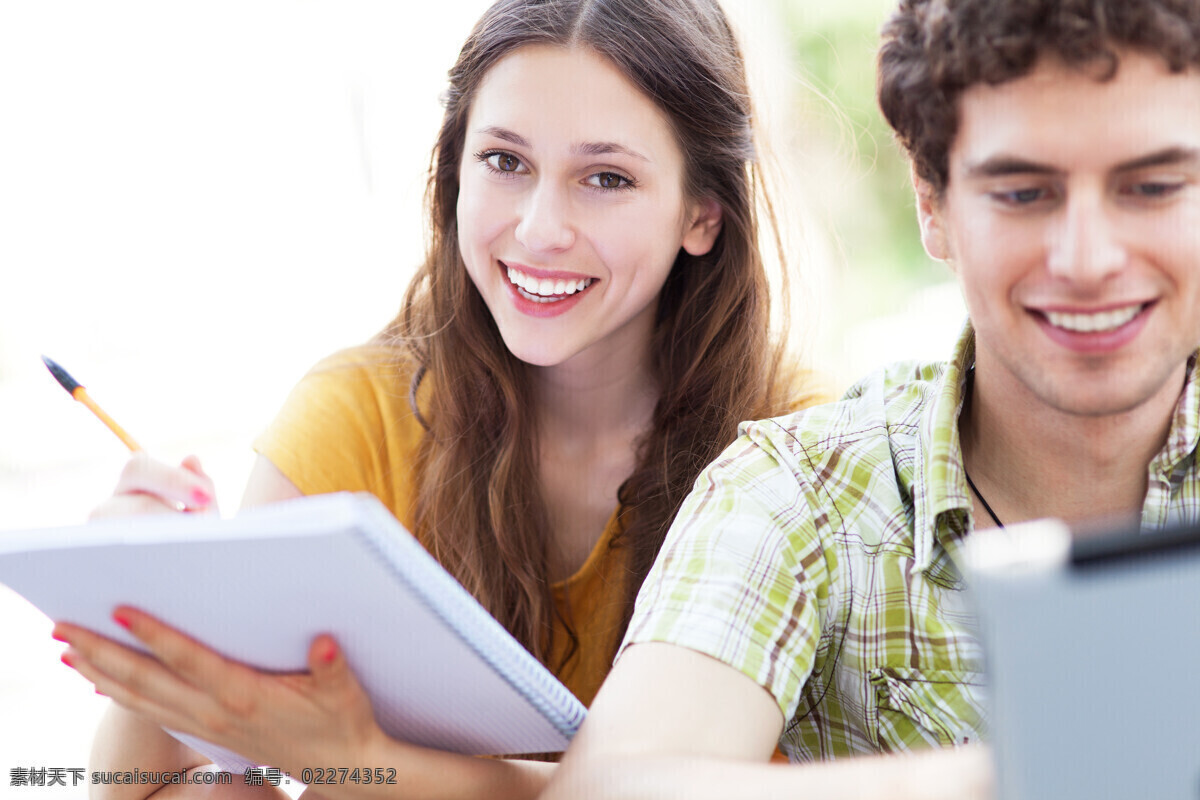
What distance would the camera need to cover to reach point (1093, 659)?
18.9 inches

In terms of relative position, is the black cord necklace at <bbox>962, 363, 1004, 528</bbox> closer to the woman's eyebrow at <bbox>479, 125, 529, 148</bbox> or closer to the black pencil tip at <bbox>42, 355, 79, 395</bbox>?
the woman's eyebrow at <bbox>479, 125, 529, 148</bbox>

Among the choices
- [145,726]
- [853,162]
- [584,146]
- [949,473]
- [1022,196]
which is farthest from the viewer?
[853,162]

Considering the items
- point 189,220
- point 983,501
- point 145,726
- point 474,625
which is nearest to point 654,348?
point 983,501

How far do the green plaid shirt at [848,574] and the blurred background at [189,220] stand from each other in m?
2.31

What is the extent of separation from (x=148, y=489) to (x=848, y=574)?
727mm

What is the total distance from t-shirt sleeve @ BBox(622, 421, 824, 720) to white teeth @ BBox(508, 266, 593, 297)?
48 centimetres

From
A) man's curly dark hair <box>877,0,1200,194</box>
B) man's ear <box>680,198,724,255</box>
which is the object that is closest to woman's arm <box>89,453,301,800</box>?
man's ear <box>680,198,724,255</box>

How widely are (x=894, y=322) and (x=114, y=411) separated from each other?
3187mm

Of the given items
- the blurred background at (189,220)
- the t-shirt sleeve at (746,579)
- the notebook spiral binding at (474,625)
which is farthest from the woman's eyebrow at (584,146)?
the blurred background at (189,220)

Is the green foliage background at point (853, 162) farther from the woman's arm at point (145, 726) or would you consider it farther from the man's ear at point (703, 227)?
the woman's arm at point (145, 726)

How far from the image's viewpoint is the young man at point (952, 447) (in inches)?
33.9

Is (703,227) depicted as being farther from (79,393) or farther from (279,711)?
(279,711)

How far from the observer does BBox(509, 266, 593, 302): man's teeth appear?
1.50 meters

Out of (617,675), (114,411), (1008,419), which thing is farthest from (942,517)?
(114,411)
